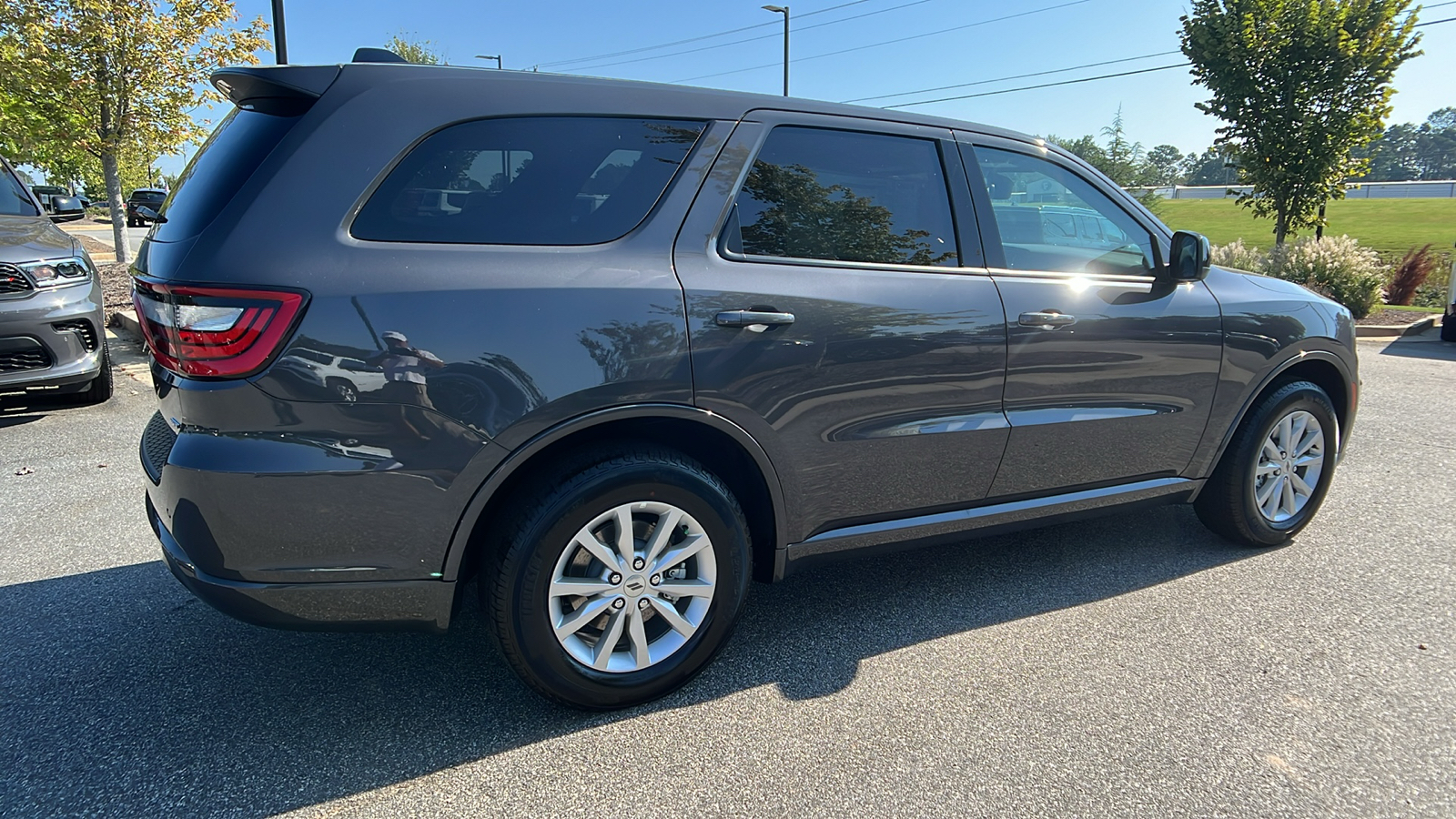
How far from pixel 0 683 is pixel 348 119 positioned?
210 centimetres

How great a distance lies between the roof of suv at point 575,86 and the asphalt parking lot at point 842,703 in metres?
1.78

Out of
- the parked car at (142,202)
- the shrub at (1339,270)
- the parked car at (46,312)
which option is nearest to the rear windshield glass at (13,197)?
the parked car at (46,312)

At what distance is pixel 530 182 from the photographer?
240cm

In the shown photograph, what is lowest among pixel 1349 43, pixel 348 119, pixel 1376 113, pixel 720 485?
pixel 720 485

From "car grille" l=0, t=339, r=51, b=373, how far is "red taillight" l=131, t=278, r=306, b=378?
4.33 metres

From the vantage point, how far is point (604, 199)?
2492mm

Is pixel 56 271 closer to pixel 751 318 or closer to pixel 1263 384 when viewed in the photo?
pixel 751 318

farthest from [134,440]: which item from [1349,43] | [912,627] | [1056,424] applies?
[1349,43]

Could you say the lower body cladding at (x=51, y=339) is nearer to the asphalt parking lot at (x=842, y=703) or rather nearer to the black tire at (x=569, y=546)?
the asphalt parking lot at (x=842, y=703)

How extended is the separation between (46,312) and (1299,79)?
15.5 m

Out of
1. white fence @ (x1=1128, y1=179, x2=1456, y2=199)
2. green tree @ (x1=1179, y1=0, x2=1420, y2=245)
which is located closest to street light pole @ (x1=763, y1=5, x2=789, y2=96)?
green tree @ (x1=1179, y1=0, x2=1420, y2=245)

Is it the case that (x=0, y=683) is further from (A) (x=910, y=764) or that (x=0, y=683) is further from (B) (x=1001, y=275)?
(B) (x=1001, y=275)

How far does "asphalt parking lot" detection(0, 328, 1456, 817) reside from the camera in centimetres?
225

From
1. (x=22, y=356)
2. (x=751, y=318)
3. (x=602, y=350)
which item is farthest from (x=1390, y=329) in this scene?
(x=22, y=356)
